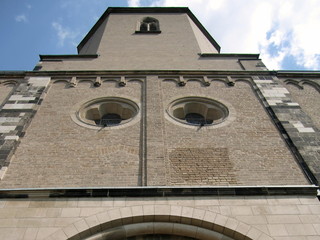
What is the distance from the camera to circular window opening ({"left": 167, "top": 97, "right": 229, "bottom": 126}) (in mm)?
9891

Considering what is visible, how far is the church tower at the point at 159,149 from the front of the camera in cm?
602

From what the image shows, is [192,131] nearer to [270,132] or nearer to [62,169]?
[270,132]

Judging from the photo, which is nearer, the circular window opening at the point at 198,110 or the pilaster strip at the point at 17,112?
the pilaster strip at the point at 17,112

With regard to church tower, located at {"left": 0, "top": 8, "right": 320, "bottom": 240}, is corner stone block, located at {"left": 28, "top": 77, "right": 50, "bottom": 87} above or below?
above

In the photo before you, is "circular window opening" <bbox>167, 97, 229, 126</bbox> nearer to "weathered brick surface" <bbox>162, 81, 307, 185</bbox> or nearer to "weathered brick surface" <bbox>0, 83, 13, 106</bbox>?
"weathered brick surface" <bbox>162, 81, 307, 185</bbox>

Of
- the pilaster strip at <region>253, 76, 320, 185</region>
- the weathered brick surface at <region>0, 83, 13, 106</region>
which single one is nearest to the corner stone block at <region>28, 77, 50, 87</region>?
the weathered brick surface at <region>0, 83, 13, 106</region>

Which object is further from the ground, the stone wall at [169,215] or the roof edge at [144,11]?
the roof edge at [144,11]

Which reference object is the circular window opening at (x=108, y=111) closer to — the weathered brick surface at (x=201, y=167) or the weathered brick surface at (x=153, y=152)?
the weathered brick surface at (x=153, y=152)

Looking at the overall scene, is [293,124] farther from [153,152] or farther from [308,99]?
[153,152]

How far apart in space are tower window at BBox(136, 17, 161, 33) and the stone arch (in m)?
12.1

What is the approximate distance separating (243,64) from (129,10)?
8881 mm

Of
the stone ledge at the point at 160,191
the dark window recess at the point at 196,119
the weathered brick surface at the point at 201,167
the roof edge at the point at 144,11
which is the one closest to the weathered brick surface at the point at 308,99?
the dark window recess at the point at 196,119

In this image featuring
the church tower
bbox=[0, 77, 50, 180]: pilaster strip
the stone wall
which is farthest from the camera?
bbox=[0, 77, 50, 180]: pilaster strip

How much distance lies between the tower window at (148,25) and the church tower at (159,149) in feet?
13.0
